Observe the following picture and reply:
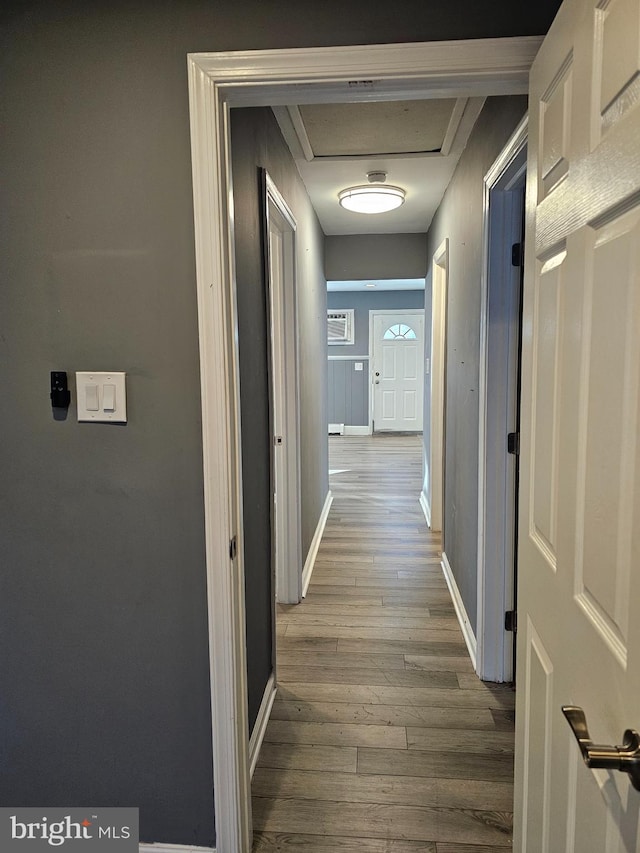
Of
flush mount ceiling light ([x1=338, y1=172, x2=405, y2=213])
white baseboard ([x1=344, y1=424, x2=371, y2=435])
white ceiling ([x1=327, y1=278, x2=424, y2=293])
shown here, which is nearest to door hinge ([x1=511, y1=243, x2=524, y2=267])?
flush mount ceiling light ([x1=338, y1=172, x2=405, y2=213])

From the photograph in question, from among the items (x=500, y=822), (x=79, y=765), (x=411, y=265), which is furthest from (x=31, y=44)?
(x=411, y=265)

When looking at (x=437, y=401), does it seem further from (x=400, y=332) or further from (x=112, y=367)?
(x=400, y=332)

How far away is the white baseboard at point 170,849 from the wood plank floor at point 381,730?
191mm

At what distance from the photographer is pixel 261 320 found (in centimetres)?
210

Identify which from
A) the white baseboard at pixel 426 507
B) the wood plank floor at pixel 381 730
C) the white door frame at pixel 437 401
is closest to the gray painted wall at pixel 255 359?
the wood plank floor at pixel 381 730

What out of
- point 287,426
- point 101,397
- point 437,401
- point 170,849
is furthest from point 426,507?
point 101,397

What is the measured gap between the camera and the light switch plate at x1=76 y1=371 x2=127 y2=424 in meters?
1.34

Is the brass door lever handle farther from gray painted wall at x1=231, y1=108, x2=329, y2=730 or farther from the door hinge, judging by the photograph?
the door hinge

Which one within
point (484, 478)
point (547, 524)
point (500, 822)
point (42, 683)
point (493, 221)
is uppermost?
point (493, 221)

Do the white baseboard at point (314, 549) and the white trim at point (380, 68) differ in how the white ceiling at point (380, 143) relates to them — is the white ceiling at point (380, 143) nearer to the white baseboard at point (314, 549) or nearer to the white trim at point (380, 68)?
the white trim at point (380, 68)

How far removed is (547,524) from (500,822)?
3.75ft

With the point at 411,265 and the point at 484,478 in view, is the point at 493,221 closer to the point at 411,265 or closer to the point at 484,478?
Result: the point at 484,478

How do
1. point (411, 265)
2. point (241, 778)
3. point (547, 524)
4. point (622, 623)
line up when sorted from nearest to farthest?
point (622, 623), point (547, 524), point (241, 778), point (411, 265)

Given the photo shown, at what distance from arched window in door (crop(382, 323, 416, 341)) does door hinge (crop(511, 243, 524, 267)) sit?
6.69 metres
